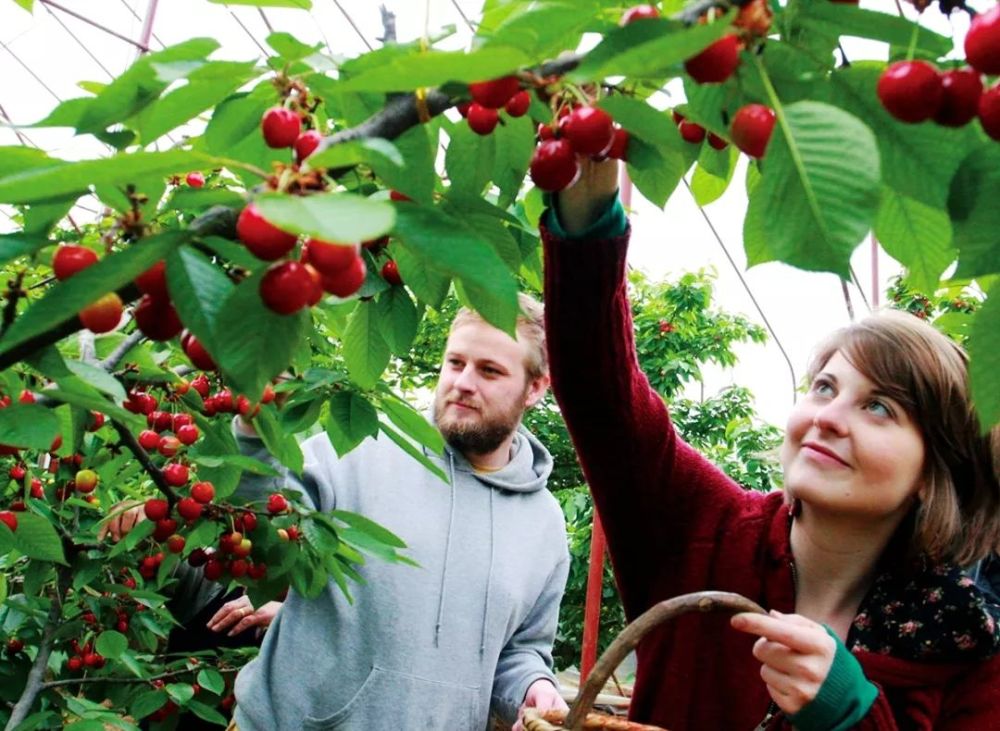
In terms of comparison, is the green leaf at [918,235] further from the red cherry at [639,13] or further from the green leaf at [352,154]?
the green leaf at [352,154]

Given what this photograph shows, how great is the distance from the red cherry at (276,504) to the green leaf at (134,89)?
0.96 metres

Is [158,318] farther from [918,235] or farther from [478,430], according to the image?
[478,430]

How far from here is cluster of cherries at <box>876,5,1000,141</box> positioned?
0.46 m

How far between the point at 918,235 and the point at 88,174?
18.3 inches

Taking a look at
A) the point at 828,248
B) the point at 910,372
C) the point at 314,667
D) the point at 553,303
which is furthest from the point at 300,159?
the point at 314,667

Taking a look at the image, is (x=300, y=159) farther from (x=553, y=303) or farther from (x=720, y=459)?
(x=720, y=459)

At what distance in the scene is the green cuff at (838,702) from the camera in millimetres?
1056

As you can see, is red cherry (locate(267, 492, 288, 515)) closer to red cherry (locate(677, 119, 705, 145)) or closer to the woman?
the woman

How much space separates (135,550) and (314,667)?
20.4 inches

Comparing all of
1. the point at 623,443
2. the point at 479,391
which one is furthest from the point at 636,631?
the point at 479,391

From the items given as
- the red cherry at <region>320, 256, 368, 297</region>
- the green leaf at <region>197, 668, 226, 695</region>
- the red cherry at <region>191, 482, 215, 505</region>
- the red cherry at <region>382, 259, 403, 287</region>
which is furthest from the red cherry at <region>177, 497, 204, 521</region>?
the red cherry at <region>320, 256, 368, 297</region>

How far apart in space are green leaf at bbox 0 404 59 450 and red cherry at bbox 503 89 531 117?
16.0 inches

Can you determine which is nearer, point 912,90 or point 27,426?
point 912,90

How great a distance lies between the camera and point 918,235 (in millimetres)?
567
